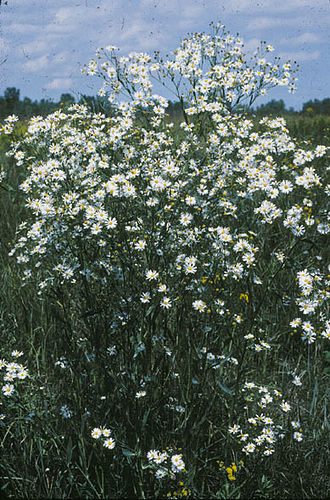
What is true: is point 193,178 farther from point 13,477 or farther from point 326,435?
point 13,477

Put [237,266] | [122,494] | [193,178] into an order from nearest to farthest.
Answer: [122,494] → [237,266] → [193,178]

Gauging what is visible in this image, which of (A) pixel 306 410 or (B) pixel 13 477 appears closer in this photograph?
(B) pixel 13 477

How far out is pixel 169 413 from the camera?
2588mm

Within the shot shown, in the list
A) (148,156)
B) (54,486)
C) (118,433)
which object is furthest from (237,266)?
(54,486)

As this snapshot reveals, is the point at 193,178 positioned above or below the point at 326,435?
Result: above

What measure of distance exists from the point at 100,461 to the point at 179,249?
4.23 feet

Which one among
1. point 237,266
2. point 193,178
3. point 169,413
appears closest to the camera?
point 169,413

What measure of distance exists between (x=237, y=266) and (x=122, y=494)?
1.37 m

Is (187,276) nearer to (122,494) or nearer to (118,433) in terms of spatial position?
(118,433)

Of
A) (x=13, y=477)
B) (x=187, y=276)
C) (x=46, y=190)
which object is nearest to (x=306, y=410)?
(x=187, y=276)

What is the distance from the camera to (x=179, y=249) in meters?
2.93

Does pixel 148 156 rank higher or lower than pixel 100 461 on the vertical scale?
higher

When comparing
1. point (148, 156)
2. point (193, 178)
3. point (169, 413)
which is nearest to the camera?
point (169, 413)

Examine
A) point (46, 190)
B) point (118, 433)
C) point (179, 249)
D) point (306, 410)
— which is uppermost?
point (46, 190)
